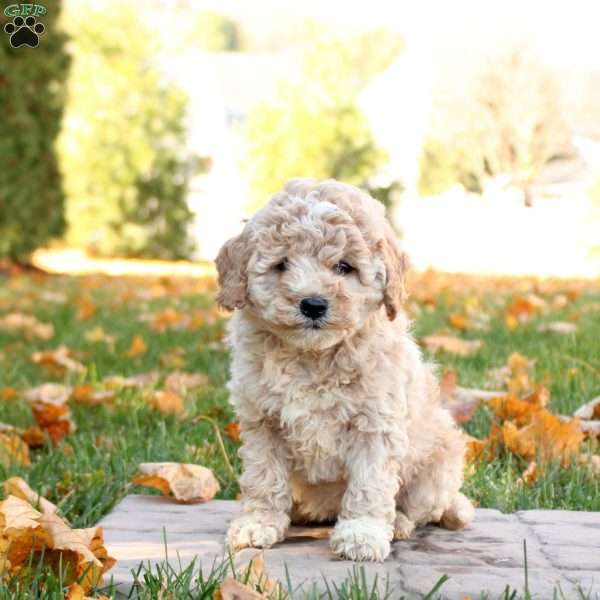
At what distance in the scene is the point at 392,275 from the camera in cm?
261

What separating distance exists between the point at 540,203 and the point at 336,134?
1215 cm

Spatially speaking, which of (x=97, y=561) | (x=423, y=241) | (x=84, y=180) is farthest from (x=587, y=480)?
(x=423, y=241)

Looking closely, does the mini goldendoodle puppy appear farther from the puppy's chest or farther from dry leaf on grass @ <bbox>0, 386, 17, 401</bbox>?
dry leaf on grass @ <bbox>0, 386, 17, 401</bbox>

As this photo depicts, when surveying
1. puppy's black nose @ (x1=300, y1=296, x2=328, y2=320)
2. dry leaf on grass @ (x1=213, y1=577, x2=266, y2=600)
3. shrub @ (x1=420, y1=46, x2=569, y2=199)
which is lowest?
dry leaf on grass @ (x1=213, y1=577, x2=266, y2=600)

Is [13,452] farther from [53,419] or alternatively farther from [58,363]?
[58,363]

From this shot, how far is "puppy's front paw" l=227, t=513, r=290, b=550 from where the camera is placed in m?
2.65

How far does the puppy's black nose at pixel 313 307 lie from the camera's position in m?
2.45

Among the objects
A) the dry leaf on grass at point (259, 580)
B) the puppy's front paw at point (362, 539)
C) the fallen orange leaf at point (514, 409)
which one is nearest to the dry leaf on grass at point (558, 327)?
the fallen orange leaf at point (514, 409)

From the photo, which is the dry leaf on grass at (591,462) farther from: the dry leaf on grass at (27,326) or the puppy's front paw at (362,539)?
the dry leaf on grass at (27,326)

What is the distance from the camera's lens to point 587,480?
3332mm

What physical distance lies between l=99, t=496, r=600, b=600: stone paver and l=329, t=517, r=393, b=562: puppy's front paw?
3cm

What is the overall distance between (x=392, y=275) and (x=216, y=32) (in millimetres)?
59172

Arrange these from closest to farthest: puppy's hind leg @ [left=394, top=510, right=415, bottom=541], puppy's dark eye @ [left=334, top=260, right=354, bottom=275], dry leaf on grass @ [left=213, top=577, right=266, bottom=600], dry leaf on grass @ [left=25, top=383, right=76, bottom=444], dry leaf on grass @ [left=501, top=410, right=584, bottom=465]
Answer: dry leaf on grass @ [left=213, top=577, right=266, bottom=600] → puppy's dark eye @ [left=334, top=260, right=354, bottom=275] → puppy's hind leg @ [left=394, top=510, right=415, bottom=541] → dry leaf on grass @ [left=501, top=410, right=584, bottom=465] → dry leaf on grass @ [left=25, top=383, right=76, bottom=444]

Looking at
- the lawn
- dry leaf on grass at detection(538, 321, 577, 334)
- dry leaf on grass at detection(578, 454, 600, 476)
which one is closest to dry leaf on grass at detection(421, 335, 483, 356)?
the lawn
